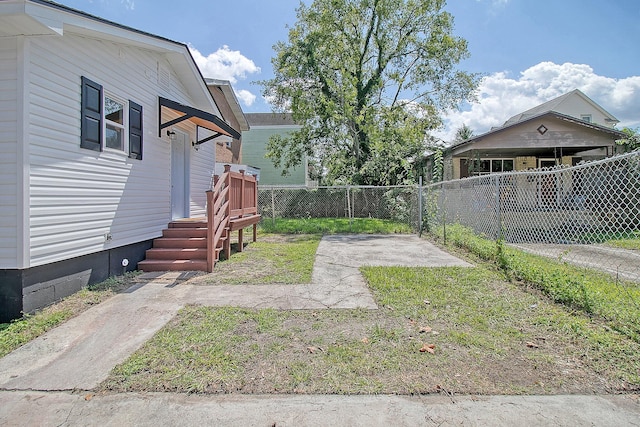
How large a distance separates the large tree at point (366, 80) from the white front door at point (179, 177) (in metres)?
8.97

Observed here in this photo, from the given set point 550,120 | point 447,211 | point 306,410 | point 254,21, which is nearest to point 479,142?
point 550,120

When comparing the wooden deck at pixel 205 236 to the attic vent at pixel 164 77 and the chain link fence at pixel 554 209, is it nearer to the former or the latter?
the attic vent at pixel 164 77

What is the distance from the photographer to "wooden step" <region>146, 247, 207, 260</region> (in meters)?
6.27

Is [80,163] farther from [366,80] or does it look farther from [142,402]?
[366,80]

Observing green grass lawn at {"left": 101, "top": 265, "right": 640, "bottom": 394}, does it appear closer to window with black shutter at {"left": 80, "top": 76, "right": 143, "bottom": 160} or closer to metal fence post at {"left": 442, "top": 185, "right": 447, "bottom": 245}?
window with black shutter at {"left": 80, "top": 76, "right": 143, "bottom": 160}

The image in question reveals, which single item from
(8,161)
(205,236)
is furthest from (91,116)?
(205,236)

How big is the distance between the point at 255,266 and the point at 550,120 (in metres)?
12.0

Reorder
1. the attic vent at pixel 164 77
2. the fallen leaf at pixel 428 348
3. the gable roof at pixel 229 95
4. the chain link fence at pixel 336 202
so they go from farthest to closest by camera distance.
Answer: the gable roof at pixel 229 95, the chain link fence at pixel 336 202, the attic vent at pixel 164 77, the fallen leaf at pixel 428 348

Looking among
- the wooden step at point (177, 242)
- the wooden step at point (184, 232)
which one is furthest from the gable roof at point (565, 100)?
the wooden step at point (177, 242)

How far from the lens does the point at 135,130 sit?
239 inches

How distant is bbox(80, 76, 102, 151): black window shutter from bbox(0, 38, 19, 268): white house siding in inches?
35.6

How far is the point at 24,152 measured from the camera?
3.78m

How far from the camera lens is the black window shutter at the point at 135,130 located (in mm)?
5926

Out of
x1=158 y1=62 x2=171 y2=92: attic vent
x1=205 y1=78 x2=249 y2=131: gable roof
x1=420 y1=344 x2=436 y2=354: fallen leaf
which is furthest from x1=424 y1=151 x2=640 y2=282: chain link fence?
x1=205 y1=78 x2=249 y2=131: gable roof
